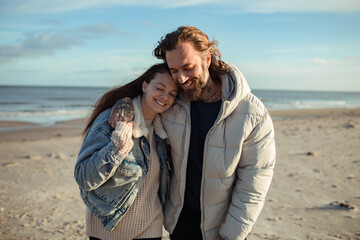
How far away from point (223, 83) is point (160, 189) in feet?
3.45

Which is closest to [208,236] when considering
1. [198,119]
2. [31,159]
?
[198,119]

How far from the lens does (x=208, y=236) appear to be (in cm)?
241

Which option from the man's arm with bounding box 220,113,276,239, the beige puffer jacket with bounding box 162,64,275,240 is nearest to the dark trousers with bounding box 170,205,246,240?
the beige puffer jacket with bounding box 162,64,275,240

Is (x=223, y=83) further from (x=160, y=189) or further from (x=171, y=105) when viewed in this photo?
(x=160, y=189)

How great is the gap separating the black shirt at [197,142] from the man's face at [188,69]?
12 cm

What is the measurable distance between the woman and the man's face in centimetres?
11

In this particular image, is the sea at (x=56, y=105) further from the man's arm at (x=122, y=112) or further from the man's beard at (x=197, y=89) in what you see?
the man's beard at (x=197, y=89)

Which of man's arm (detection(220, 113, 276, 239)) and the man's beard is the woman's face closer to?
the man's beard

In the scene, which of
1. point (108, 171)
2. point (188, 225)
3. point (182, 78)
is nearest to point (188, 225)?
point (188, 225)

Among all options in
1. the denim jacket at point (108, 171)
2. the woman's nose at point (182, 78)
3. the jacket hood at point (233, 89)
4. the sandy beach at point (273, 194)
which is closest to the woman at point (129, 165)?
the denim jacket at point (108, 171)

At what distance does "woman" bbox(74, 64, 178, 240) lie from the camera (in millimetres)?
2076

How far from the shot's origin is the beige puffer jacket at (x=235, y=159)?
7.24 feet

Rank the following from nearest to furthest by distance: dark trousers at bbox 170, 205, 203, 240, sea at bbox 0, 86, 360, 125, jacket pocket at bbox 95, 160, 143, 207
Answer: jacket pocket at bbox 95, 160, 143, 207, dark trousers at bbox 170, 205, 203, 240, sea at bbox 0, 86, 360, 125

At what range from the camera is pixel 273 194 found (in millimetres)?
5102
